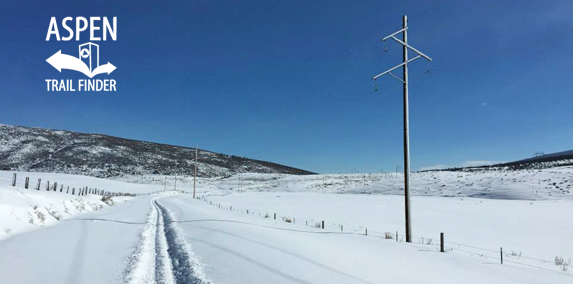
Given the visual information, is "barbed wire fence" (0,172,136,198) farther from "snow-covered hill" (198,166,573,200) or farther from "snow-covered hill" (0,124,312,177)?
"snow-covered hill" (0,124,312,177)

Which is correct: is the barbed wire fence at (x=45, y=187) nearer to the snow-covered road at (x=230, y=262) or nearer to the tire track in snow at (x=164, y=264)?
the snow-covered road at (x=230, y=262)

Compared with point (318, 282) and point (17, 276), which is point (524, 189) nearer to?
point (318, 282)

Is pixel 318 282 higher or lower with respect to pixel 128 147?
lower

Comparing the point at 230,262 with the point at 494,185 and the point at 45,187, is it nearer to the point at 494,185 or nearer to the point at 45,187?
the point at 45,187

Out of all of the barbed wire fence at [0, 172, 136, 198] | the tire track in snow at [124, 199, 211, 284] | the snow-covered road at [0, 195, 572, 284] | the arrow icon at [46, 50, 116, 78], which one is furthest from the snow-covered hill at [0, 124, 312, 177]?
the tire track in snow at [124, 199, 211, 284]

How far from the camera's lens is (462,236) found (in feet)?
58.6

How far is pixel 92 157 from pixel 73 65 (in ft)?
339

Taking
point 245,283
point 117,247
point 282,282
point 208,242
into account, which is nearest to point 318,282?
point 282,282

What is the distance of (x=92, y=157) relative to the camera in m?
144

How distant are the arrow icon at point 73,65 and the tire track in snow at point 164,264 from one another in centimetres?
5112

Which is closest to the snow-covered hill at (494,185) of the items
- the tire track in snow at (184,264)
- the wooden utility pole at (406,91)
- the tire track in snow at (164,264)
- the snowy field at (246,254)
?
the snowy field at (246,254)

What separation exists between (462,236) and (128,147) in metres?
177

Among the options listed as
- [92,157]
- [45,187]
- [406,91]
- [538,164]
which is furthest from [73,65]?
[538,164]

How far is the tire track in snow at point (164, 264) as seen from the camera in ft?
23.0
